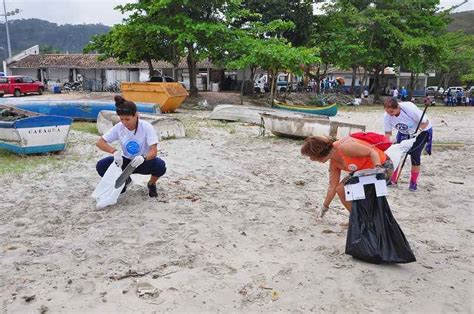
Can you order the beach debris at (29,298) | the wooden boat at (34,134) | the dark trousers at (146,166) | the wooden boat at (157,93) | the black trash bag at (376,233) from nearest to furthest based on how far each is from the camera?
the beach debris at (29,298), the black trash bag at (376,233), the dark trousers at (146,166), the wooden boat at (34,134), the wooden boat at (157,93)

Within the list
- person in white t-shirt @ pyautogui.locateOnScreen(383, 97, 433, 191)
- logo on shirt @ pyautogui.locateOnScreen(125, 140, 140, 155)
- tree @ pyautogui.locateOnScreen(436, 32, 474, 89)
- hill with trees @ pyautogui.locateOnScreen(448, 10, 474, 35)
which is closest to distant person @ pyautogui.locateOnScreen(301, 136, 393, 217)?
logo on shirt @ pyautogui.locateOnScreen(125, 140, 140, 155)

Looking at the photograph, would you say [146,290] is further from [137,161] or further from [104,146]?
[104,146]

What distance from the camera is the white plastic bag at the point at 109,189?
5512 mm

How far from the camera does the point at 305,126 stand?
11586 millimetres

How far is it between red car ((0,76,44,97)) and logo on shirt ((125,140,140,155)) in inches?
1080

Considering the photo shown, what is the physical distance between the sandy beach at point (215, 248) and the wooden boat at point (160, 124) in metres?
3.42

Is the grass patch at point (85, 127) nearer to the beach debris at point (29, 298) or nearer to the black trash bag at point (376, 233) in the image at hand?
the beach debris at point (29, 298)

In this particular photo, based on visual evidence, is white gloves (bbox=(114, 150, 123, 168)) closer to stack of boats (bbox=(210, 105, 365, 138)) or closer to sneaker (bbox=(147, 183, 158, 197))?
sneaker (bbox=(147, 183, 158, 197))

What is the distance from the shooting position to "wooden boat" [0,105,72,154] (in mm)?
8469

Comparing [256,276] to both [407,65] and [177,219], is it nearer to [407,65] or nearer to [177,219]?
[177,219]

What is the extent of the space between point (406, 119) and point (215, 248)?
3879 millimetres

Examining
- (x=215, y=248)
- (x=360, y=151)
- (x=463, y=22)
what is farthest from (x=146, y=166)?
(x=463, y=22)

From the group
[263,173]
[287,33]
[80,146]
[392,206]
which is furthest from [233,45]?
[392,206]

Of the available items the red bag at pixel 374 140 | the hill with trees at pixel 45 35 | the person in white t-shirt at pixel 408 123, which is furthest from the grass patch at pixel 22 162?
the hill with trees at pixel 45 35
